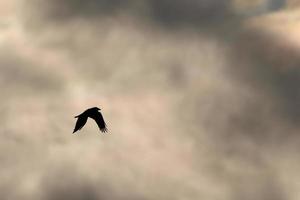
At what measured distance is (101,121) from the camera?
220 ft

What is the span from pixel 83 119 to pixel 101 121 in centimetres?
296

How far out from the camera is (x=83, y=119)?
6744 cm
